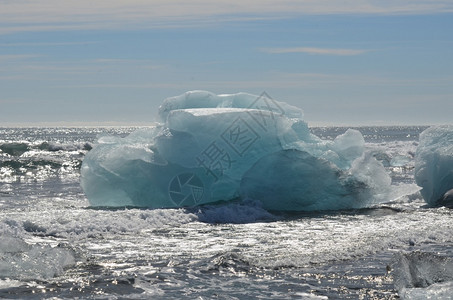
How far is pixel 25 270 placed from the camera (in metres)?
9.23

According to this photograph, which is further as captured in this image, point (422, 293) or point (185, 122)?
point (185, 122)

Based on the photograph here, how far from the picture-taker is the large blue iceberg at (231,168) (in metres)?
16.7

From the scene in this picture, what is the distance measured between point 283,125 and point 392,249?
21.0 ft

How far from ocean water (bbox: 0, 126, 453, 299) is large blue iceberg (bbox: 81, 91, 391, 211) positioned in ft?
2.20

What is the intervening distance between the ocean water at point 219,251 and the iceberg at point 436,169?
559mm

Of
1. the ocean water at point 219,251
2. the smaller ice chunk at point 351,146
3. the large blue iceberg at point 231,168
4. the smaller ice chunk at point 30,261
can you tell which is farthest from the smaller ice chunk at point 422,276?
the smaller ice chunk at point 351,146

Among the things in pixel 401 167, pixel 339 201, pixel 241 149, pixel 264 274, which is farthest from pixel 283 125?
pixel 401 167

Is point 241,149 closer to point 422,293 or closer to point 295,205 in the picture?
point 295,205

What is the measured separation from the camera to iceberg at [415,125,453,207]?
17.7 metres

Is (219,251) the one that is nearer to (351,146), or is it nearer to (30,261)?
(30,261)

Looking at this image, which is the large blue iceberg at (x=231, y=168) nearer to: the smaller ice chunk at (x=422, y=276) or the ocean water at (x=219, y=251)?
the ocean water at (x=219, y=251)

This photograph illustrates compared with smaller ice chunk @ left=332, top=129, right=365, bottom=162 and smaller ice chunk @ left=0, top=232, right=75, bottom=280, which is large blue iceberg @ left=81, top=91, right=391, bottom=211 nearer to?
smaller ice chunk @ left=332, top=129, right=365, bottom=162

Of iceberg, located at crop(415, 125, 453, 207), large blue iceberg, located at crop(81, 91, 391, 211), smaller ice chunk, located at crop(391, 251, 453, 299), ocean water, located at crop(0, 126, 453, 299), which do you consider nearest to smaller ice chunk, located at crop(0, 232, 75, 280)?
ocean water, located at crop(0, 126, 453, 299)

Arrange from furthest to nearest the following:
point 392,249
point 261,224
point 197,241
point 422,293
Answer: point 261,224 → point 197,241 → point 392,249 → point 422,293
